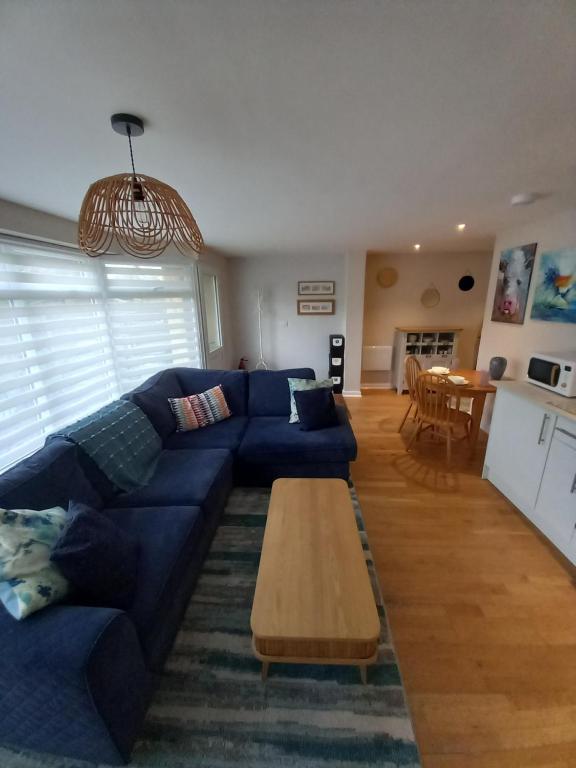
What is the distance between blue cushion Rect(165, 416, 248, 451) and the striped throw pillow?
0.06 m

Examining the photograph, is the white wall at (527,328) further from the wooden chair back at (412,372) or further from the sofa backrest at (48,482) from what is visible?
the sofa backrest at (48,482)

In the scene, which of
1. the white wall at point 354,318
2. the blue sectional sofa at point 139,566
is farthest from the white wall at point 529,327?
the blue sectional sofa at point 139,566

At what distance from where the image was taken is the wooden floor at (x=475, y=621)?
1097 mm

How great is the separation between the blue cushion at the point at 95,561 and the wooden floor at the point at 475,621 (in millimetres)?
1239

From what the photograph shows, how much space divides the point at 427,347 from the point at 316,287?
2.06m

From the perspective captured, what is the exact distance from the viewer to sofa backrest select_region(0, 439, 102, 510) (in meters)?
1.29

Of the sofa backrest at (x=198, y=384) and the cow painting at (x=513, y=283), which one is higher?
the cow painting at (x=513, y=283)

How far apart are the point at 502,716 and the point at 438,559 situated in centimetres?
70

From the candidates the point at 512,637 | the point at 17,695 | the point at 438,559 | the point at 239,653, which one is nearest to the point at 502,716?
the point at 512,637

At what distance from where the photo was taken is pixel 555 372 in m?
2.13

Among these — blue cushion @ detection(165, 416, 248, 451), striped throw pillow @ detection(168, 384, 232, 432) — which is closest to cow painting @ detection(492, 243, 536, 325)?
blue cushion @ detection(165, 416, 248, 451)

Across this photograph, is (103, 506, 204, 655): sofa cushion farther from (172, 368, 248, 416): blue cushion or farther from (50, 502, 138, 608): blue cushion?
(172, 368, 248, 416): blue cushion

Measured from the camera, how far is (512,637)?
1399 millimetres

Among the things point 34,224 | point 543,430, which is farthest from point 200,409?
point 543,430
